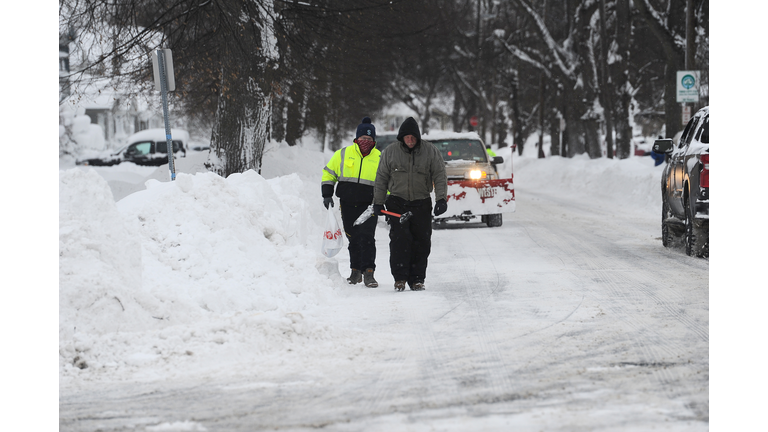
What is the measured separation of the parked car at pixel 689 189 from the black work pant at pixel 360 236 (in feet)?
13.1

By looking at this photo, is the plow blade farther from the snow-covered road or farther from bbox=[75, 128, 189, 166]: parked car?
bbox=[75, 128, 189, 166]: parked car

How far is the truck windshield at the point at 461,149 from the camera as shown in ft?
52.9

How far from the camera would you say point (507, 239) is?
1317 cm

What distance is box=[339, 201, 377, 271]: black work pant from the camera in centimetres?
866

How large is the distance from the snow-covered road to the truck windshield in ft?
23.9

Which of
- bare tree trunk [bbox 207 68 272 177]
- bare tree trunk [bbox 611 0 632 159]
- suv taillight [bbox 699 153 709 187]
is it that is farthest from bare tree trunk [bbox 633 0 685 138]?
suv taillight [bbox 699 153 709 187]

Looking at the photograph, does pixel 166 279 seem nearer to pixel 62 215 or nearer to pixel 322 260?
pixel 62 215

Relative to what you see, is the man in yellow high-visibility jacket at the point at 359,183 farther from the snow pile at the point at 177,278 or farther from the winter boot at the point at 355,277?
the snow pile at the point at 177,278

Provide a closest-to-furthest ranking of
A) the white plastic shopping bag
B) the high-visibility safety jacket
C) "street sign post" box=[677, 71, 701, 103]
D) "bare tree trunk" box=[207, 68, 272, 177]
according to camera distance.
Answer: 1. the high-visibility safety jacket
2. the white plastic shopping bag
3. "bare tree trunk" box=[207, 68, 272, 177]
4. "street sign post" box=[677, 71, 701, 103]

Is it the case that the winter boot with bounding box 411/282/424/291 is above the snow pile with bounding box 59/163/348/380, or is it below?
below

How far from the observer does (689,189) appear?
1034 centimetres

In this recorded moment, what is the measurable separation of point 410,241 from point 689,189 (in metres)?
4.05

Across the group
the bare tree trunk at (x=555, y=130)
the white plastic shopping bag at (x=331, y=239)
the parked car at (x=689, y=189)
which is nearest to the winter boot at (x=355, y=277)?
the white plastic shopping bag at (x=331, y=239)

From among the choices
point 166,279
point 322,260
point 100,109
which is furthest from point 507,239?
point 100,109
